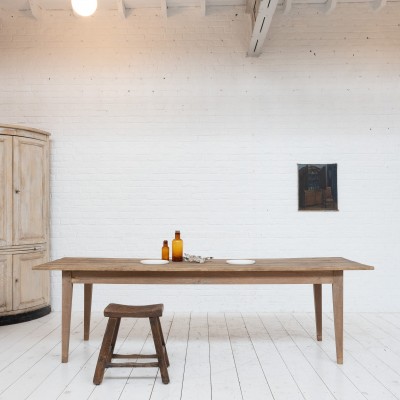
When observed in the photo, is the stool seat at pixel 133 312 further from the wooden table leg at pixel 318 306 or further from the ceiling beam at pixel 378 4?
the ceiling beam at pixel 378 4

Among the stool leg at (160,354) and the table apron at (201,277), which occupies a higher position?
the table apron at (201,277)

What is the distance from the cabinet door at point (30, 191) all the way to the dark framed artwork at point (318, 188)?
3.06 metres

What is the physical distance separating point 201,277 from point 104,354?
0.92 m

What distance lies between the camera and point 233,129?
5496 mm

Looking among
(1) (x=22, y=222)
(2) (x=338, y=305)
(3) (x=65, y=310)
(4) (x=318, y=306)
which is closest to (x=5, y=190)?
(1) (x=22, y=222)

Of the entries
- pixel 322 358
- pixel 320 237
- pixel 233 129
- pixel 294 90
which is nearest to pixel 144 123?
pixel 233 129

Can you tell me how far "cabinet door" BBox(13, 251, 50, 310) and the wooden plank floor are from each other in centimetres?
25

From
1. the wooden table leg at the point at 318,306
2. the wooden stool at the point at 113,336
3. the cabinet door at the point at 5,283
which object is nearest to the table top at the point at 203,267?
the wooden stool at the point at 113,336

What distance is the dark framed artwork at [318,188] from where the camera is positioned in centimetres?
546

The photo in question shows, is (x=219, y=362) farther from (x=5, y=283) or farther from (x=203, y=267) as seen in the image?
(x=5, y=283)

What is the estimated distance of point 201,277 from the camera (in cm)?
353

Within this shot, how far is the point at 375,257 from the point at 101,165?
3.53 meters

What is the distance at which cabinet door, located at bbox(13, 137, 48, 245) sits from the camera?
490 centimetres

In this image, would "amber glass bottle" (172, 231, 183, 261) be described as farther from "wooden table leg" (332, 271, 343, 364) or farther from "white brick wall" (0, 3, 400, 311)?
"white brick wall" (0, 3, 400, 311)
